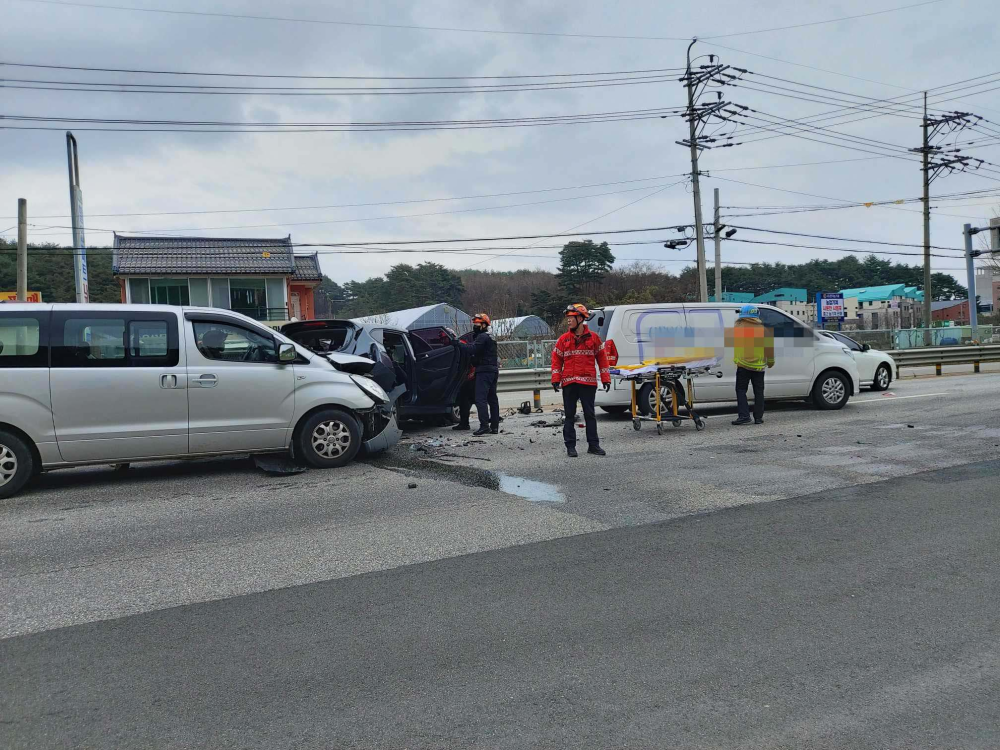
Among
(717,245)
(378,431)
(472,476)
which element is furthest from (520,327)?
(472,476)

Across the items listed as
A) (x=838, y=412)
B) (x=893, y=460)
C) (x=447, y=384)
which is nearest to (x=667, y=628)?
(x=893, y=460)

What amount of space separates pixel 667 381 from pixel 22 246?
780 inches

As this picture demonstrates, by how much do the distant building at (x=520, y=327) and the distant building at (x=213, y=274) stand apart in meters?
11.1

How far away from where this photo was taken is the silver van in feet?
24.8

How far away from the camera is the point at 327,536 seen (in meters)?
5.89

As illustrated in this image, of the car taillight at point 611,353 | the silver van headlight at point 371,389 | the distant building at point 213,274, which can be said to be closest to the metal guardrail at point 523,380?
the car taillight at point 611,353

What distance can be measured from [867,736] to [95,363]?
747cm

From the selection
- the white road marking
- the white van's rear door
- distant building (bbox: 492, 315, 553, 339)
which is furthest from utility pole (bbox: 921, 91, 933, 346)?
the white van's rear door

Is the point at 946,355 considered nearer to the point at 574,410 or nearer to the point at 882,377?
the point at 882,377

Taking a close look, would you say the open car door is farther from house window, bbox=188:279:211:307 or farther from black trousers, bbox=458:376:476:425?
house window, bbox=188:279:211:307

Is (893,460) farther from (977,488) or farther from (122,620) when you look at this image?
(122,620)

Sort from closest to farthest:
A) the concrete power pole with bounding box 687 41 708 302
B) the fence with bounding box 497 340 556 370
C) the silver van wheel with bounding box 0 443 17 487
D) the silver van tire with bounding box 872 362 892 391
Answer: the silver van wheel with bounding box 0 443 17 487, the silver van tire with bounding box 872 362 892 391, the fence with bounding box 497 340 556 370, the concrete power pole with bounding box 687 41 708 302

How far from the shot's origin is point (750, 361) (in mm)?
11844

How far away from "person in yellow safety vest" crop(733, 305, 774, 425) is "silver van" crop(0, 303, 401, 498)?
5.77 metres
